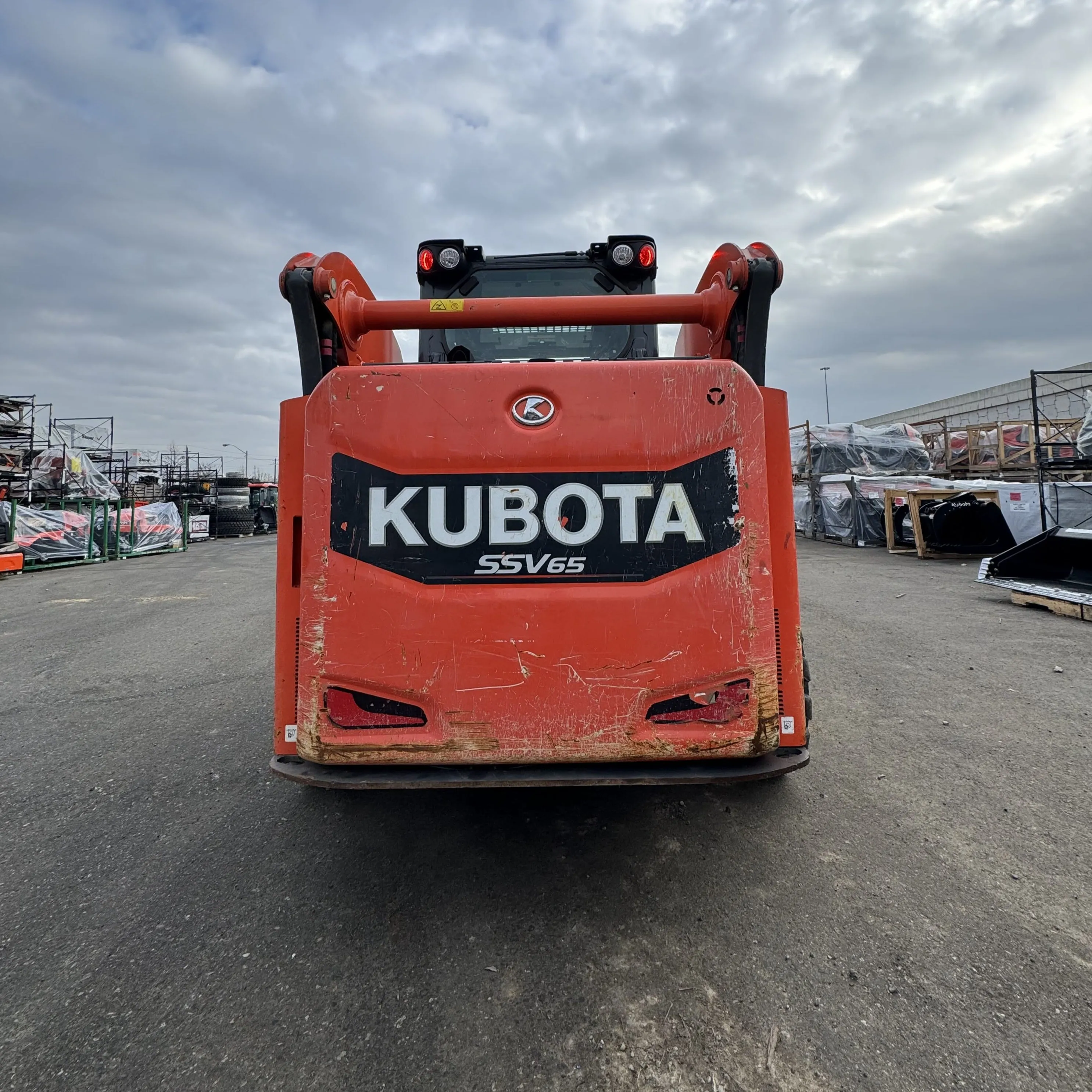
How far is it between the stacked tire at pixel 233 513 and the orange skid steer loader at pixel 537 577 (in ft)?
86.5

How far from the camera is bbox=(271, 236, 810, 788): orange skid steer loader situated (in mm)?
1748

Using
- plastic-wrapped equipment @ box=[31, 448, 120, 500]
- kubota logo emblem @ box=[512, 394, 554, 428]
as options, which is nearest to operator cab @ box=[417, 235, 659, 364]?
kubota logo emblem @ box=[512, 394, 554, 428]

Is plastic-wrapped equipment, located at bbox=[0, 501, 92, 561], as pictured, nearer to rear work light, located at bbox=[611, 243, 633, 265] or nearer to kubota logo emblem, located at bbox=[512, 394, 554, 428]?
rear work light, located at bbox=[611, 243, 633, 265]

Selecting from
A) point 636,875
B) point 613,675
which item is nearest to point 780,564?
point 613,675

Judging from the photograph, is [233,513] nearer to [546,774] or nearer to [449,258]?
[449,258]

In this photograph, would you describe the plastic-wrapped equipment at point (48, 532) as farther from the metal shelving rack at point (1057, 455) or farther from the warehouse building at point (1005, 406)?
the warehouse building at point (1005, 406)

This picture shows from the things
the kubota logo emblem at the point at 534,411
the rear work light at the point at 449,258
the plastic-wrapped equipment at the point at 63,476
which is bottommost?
the kubota logo emblem at the point at 534,411

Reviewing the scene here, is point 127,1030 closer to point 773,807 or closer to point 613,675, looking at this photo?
point 613,675

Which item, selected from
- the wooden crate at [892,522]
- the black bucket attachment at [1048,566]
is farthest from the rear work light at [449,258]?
the wooden crate at [892,522]

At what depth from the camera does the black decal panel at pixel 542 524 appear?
5.80 feet

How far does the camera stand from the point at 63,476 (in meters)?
19.4

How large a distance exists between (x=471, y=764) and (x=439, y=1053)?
71 centimetres

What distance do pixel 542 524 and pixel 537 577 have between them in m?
0.17

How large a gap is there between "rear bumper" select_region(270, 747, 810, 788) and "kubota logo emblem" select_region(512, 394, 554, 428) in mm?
1070
